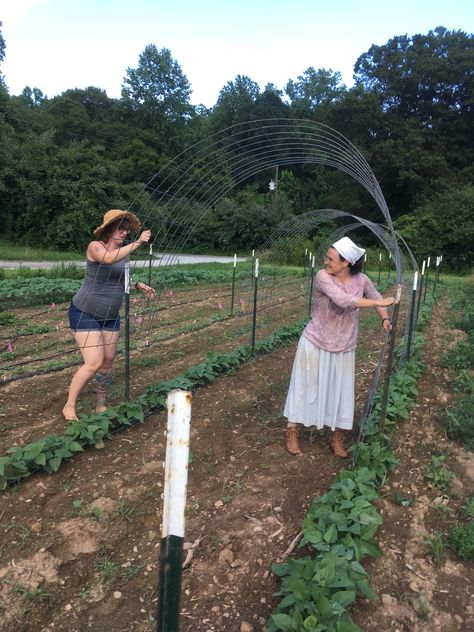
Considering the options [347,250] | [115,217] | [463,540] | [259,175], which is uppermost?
[259,175]

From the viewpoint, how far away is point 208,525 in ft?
8.13

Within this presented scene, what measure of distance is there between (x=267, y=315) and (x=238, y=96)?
3943cm

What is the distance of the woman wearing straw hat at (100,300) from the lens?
327 centimetres

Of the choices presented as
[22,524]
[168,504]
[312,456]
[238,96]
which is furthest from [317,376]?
[238,96]

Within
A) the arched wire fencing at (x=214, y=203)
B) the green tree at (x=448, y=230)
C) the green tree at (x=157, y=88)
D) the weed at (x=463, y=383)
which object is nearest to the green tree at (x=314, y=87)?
the green tree at (x=157, y=88)

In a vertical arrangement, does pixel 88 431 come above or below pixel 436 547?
above

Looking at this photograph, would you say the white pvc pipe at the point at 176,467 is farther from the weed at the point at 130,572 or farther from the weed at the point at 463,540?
the weed at the point at 463,540

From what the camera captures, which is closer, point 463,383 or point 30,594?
point 30,594

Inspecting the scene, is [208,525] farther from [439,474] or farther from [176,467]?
[176,467]

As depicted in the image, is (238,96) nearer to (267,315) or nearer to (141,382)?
(267,315)

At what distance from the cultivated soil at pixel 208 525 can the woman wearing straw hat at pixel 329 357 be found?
13.1 inches

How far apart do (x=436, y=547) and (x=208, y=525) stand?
1.15 metres

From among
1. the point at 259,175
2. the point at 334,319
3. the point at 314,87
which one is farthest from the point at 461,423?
the point at 314,87

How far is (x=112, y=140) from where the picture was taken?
37906mm
